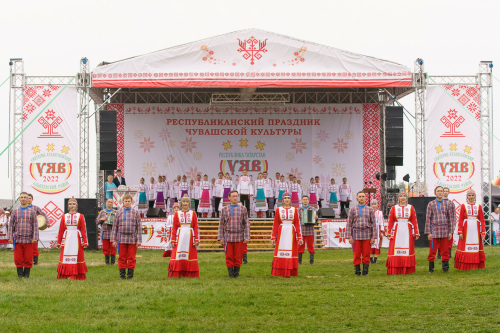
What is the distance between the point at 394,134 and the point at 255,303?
1218 centimetres

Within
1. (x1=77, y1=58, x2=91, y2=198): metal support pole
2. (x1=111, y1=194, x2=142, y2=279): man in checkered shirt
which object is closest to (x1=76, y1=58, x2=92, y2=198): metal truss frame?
(x1=77, y1=58, x2=91, y2=198): metal support pole

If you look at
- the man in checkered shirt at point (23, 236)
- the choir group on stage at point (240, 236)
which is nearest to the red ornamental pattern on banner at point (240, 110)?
the choir group on stage at point (240, 236)

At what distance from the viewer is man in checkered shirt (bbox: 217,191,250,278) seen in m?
9.72

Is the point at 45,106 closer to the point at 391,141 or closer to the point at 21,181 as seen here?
the point at 21,181

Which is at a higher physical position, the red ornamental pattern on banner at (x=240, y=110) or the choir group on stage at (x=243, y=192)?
the red ornamental pattern on banner at (x=240, y=110)

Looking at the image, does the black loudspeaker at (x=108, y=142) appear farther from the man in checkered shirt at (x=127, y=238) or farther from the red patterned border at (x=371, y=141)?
the red patterned border at (x=371, y=141)

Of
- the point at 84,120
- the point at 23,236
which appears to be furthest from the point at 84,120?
the point at 23,236

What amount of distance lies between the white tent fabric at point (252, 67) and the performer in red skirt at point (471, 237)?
24.6 feet

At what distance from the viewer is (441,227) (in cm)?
1033

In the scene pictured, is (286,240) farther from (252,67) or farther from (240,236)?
(252,67)

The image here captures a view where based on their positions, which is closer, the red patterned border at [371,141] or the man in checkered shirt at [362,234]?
the man in checkered shirt at [362,234]

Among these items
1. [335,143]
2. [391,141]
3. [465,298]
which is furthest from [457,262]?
[335,143]

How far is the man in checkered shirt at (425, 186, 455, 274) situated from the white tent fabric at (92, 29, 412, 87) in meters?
7.63

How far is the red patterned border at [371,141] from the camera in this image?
21469mm
